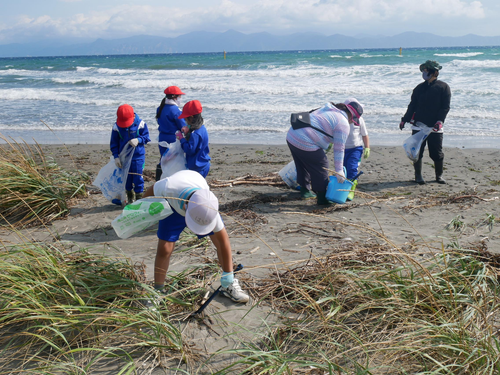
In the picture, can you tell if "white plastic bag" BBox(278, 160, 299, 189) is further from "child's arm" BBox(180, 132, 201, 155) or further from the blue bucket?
"child's arm" BBox(180, 132, 201, 155)

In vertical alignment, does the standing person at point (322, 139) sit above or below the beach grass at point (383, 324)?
above

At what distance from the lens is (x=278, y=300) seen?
323 cm

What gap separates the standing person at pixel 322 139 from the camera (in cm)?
531

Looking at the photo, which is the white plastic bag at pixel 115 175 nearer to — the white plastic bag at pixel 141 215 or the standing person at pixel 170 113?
the standing person at pixel 170 113

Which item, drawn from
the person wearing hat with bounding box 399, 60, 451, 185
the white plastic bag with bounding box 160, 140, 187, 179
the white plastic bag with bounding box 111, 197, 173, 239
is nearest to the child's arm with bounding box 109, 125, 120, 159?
the white plastic bag with bounding box 160, 140, 187, 179

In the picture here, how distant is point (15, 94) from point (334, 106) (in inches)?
734

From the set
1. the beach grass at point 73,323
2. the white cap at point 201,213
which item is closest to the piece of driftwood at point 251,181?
the beach grass at point 73,323

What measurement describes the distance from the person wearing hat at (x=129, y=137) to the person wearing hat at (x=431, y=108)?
4.15 m

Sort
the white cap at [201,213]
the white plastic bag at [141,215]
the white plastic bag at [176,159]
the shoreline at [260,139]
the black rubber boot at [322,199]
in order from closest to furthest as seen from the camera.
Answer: the white cap at [201,213], the white plastic bag at [141,215], the white plastic bag at [176,159], the black rubber boot at [322,199], the shoreline at [260,139]

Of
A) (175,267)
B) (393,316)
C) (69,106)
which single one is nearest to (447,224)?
(393,316)

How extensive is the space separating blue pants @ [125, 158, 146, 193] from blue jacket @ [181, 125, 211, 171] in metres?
1.69

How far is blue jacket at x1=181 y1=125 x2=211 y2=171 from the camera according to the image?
4.09m

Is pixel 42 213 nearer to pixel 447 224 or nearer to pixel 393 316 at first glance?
pixel 393 316

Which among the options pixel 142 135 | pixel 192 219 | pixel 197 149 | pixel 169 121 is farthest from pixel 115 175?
pixel 192 219
